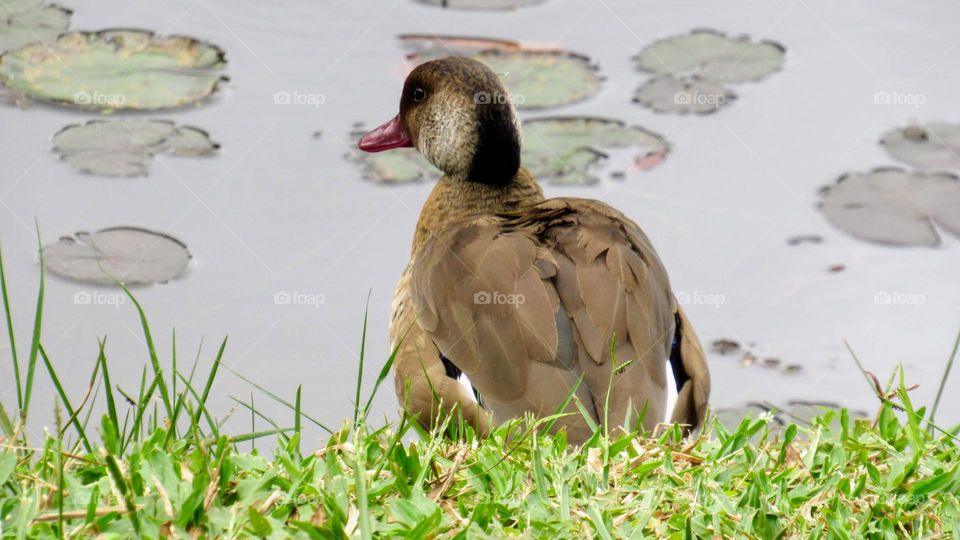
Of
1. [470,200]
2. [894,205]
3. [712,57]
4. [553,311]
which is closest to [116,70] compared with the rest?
[470,200]

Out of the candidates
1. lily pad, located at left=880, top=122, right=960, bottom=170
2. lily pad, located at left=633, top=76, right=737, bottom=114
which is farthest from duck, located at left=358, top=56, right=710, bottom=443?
lily pad, located at left=880, top=122, right=960, bottom=170

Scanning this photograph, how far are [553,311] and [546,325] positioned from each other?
0.05 m

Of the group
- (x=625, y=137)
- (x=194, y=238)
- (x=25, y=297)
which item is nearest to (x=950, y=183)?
(x=625, y=137)

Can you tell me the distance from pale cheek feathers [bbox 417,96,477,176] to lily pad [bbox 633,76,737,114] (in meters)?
2.35

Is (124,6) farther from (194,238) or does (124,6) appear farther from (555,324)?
(555,324)

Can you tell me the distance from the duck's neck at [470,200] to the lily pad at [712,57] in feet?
9.07

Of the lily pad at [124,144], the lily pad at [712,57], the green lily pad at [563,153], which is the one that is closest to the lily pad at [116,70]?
the lily pad at [124,144]

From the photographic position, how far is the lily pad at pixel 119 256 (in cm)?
495

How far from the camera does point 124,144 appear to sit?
5742 millimetres

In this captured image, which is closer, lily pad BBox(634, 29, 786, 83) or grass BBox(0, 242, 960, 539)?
grass BBox(0, 242, 960, 539)

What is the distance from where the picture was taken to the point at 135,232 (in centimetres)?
513

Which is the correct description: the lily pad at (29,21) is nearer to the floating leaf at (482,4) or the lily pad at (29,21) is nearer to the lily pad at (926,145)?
the floating leaf at (482,4)

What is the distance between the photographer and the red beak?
4.30m

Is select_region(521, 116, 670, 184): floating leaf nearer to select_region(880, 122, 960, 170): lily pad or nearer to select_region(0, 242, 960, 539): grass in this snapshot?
select_region(880, 122, 960, 170): lily pad
